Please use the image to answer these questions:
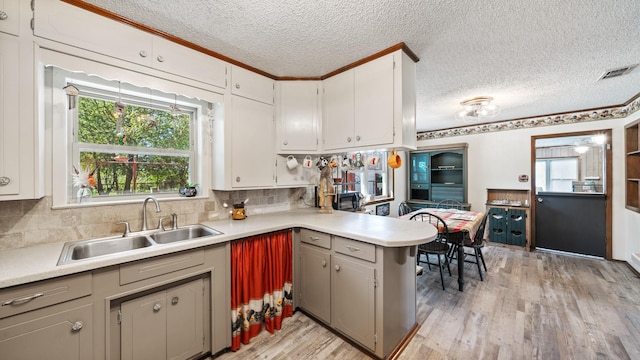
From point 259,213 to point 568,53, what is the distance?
3232 millimetres

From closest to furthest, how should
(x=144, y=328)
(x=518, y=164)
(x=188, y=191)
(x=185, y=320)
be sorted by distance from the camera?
1. (x=144, y=328)
2. (x=185, y=320)
3. (x=188, y=191)
4. (x=518, y=164)

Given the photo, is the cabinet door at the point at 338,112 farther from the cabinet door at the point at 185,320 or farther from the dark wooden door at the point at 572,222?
the dark wooden door at the point at 572,222

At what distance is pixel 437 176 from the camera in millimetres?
5367

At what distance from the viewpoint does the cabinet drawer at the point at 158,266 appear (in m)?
1.31

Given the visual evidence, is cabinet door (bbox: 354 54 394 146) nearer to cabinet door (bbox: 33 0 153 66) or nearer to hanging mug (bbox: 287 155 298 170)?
hanging mug (bbox: 287 155 298 170)

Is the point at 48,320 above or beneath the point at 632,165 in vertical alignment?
beneath

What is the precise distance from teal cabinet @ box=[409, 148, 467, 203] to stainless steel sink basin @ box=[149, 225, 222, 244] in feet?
15.3

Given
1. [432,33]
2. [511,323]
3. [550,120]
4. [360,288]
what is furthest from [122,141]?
[550,120]

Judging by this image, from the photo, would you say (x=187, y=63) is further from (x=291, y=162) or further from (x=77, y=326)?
(x=77, y=326)

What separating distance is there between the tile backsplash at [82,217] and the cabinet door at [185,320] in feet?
2.21

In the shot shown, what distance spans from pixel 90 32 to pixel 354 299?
8.27 ft

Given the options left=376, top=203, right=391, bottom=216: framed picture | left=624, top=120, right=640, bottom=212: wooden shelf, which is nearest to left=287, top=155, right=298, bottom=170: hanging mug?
left=376, top=203, right=391, bottom=216: framed picture

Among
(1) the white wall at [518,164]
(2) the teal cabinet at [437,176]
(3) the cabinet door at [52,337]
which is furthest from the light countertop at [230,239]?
(1) the white wall at [518,164]

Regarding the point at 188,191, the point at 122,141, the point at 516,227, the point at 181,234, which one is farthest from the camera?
the point at 516,227
